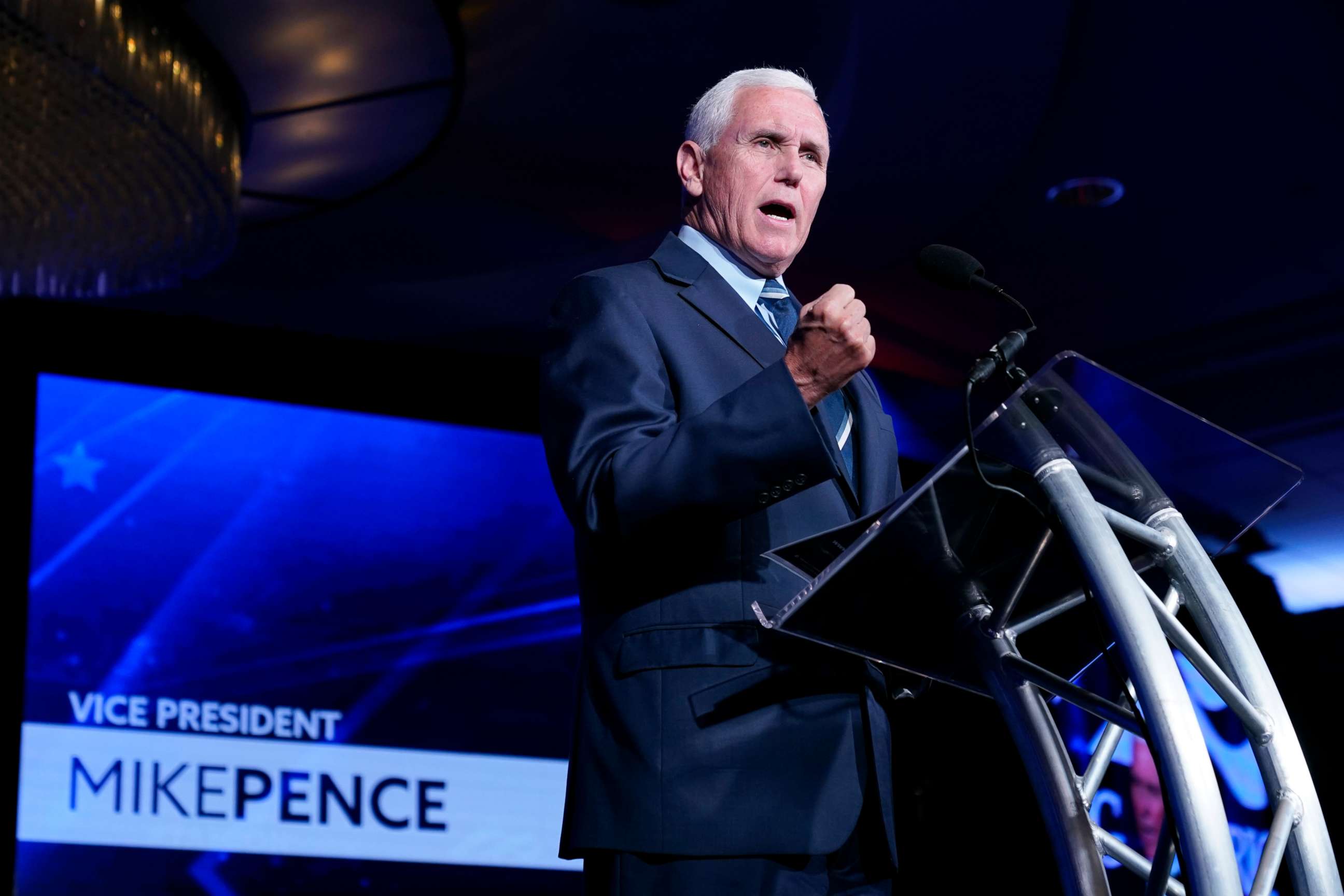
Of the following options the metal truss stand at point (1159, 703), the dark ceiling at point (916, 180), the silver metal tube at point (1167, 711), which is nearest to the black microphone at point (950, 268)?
the metal truss stand at point (1159, 703)

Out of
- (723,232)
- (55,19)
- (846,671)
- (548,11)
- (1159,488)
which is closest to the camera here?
(1159,488)

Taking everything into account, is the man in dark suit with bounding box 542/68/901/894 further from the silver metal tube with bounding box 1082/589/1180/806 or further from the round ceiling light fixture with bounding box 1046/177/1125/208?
the round ceiling light fixture with bounding box 1046/177/1125/208

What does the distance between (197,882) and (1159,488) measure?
12.0 ft

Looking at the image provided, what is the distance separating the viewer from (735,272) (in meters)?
1.81

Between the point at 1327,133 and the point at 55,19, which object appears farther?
the point at 1327,133

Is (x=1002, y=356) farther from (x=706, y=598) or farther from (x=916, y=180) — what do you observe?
(x=916, y=180)

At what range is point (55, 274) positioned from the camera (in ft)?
13.4

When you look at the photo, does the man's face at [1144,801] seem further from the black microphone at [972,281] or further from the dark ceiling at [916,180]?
the black microphone at [972,281]

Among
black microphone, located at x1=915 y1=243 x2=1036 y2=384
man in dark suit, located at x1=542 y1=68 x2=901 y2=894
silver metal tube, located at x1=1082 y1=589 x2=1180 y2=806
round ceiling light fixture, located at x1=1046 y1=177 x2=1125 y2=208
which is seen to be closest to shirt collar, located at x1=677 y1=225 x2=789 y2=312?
man in dark suit, located at x1=542 y1=68 x2=901 y2=894

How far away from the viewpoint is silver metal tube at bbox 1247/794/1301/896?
1.21 m

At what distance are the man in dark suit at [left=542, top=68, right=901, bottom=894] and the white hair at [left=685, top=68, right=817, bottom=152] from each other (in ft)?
1.09

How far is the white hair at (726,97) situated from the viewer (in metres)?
1.92

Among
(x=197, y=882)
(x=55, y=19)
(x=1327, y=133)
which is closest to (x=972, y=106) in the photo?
(x=1327, y=133)

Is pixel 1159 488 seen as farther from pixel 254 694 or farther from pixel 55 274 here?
pixel 254 694
